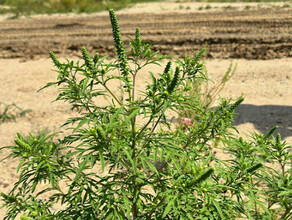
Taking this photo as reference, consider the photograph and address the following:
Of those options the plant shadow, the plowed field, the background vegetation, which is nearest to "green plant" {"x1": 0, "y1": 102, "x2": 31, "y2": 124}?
the plowed field

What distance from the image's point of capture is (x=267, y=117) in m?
5.20

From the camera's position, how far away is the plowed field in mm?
8914

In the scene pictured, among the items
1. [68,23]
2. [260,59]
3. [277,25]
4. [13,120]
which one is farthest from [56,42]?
[277,25]

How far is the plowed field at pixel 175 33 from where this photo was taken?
891 cm

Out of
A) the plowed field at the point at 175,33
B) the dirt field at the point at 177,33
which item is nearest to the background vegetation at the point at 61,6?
the dirt field at the point at 177,33

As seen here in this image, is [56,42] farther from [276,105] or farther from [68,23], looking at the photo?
[276,105]

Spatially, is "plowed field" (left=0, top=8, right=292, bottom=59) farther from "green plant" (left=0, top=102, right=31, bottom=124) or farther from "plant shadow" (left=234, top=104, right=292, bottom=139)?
"green plant" (left=0, top=102, right=31, bottom=124)

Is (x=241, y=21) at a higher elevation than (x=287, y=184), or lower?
lower

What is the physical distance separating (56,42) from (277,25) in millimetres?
7751

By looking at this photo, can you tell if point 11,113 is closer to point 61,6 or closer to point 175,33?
point 175,33

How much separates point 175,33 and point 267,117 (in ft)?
20.9

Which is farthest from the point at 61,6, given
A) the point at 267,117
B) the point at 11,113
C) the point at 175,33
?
the point at 267,117

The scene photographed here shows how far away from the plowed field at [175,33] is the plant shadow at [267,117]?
2.96 metres

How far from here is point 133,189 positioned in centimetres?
195
